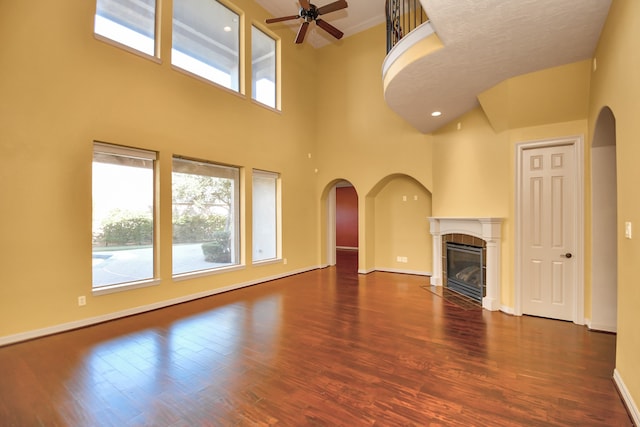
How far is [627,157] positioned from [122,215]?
5.36 m

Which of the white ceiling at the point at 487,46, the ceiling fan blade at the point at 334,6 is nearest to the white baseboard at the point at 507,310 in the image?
the white ceiling at the point at 487,46

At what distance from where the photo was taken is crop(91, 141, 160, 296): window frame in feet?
12.4

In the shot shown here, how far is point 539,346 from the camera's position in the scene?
304cm

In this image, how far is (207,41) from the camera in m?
5.16

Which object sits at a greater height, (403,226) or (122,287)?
(403,226)

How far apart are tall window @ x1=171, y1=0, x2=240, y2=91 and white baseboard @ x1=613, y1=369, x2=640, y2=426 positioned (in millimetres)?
6220

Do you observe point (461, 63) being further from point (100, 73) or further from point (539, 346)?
point (100, 73)

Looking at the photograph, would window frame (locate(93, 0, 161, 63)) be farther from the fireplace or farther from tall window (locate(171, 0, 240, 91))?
the fireplace

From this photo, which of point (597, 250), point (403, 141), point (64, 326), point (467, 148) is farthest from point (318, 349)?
point (403, 141)

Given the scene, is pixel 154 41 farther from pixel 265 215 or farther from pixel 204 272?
pixel 204 272

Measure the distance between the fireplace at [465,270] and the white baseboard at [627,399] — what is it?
2193 millimetres

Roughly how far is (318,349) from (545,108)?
155 inches

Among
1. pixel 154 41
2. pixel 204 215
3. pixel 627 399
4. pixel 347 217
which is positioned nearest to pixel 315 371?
pixel 627 399

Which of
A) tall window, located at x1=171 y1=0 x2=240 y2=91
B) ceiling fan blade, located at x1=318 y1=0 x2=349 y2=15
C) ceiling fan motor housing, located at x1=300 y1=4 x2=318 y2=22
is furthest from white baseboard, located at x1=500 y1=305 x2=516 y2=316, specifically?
tall window, located at x1=171 y1=0 x2=240 y2=91
